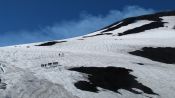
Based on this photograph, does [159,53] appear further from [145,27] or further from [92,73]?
[145,27]

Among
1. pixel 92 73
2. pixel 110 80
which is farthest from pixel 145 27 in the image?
pixel 110 80

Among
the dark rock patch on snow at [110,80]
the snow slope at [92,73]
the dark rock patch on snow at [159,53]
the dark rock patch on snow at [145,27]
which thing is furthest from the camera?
the dark rock patch on snow at [145,27]

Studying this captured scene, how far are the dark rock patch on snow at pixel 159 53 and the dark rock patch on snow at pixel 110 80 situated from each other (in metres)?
11.2

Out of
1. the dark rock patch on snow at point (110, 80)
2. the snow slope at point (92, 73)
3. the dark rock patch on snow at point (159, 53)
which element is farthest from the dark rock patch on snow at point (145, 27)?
the dark rock patch on snow at point (110, 80)

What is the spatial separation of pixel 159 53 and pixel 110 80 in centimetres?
1821

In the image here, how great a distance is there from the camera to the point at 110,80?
3581 cm

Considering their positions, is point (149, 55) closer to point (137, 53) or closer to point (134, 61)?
point (137, 53)

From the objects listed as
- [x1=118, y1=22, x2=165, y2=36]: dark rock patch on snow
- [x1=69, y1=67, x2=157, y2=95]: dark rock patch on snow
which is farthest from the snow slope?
[x1=118, y1=22, x2=165, y2=36]: dark rock patch on snow

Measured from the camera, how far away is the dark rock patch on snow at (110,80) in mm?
33453

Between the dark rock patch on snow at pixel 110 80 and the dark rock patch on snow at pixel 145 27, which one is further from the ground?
the dark rock patch on snow at pixel 145 27

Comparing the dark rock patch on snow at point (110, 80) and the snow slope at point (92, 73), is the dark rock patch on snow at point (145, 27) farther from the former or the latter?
the dark rock patch on snow at point (110, 80)

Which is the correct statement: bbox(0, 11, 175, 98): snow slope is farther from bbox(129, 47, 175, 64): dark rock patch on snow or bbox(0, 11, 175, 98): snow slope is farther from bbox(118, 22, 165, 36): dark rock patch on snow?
bbox(118, 22, 165, 36): dark rock patch on snow

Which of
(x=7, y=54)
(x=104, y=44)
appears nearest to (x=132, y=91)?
(x=7, y=54)

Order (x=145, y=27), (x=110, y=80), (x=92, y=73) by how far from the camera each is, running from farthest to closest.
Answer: (x=145, y=27) → (x=92, y=73) → (x=110, y=80)
